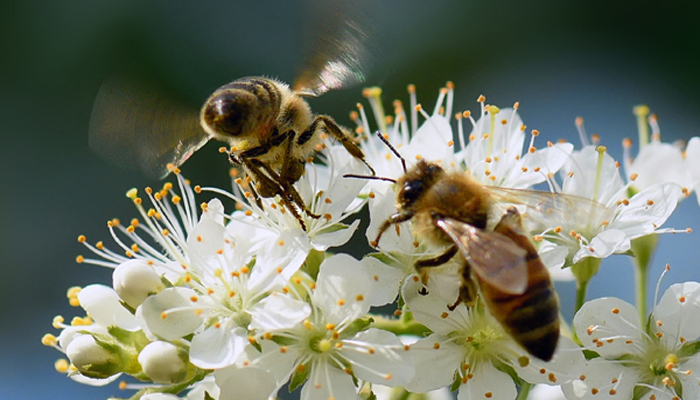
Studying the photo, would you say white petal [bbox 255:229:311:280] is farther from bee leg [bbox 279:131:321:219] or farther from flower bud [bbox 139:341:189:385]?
flower bud [bbox 139:341:189:385]

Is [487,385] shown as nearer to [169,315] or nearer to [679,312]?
[679,312]

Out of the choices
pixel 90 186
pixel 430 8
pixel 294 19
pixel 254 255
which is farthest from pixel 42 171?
pixel 254 255

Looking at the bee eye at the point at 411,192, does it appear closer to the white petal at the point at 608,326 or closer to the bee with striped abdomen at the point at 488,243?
the bee with striped abdomen at the point at 488,243

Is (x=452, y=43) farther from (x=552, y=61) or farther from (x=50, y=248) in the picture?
(x=50, y=248)

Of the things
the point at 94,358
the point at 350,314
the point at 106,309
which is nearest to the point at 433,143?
the point at 350,314

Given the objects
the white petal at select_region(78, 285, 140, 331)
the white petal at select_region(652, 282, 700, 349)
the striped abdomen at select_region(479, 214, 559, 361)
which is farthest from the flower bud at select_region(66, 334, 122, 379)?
the white petal at select_region(652, 282, 700, 349)
